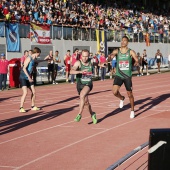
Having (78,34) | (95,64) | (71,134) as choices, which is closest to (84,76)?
(71,134)

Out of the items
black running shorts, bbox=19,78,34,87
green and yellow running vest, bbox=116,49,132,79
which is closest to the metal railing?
black running shorts, bbox=19,78,34,87

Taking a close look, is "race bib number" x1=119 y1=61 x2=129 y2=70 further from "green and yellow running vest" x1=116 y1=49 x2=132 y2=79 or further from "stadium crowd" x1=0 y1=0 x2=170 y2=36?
"stadium crowd" x1=0 y1=0 x2=170 y2=36

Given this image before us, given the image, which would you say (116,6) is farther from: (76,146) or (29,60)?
(76,146)

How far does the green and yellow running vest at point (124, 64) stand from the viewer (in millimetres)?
12820

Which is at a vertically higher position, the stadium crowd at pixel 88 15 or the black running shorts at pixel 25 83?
the stadium crowd at pixel 88 15

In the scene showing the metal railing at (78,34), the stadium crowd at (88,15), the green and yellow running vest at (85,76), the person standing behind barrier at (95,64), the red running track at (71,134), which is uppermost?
the stadium crowd at (88,15)

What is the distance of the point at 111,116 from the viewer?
13.4m

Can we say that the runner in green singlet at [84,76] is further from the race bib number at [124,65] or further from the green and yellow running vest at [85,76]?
the race bib number at [124,65]

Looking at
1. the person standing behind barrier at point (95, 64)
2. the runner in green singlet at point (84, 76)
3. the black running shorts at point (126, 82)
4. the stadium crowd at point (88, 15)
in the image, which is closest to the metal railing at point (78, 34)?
the stadium crowd at point (88, 15)

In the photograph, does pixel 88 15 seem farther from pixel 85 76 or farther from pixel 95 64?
pixel 85 76

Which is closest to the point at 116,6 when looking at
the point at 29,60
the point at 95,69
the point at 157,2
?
the point at 157,2

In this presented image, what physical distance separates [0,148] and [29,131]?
191 cm

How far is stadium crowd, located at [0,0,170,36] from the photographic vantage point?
1215 inches

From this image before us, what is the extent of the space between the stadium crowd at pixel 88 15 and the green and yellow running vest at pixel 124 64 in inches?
658
